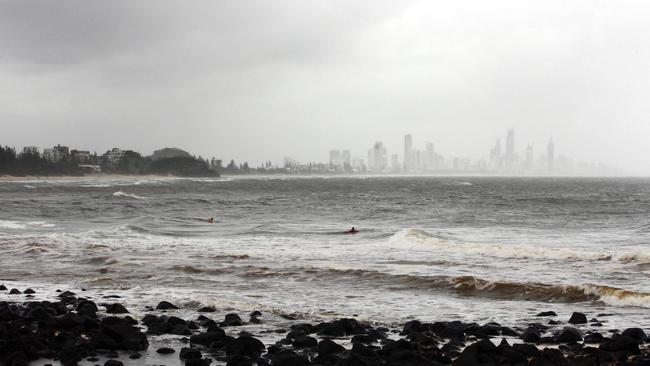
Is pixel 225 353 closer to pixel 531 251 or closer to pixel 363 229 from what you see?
pixel 531 251

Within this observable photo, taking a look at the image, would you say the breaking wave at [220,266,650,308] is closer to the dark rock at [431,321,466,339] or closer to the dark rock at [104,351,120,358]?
the dark rock at [431,321,466,339]

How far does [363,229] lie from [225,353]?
28032mm

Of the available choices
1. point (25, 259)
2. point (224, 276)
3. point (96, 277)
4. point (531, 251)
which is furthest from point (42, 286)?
point (531, 251)

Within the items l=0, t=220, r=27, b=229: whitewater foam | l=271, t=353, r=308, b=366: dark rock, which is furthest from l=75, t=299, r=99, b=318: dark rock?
l=0, t=220, r=27, b=229: whitewater foam

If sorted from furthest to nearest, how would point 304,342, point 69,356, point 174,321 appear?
1. point 174,321
2. point 304,342
3. point 69,356

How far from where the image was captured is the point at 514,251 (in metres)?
25.1

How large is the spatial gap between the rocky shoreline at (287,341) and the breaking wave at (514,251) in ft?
34.3

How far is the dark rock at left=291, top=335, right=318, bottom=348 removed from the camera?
34.5 ft

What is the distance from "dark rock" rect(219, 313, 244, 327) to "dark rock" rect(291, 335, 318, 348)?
2189 millimetres

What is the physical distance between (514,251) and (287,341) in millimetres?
16647

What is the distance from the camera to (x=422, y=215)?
51312mm

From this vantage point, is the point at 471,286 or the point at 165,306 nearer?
the point at 165,306

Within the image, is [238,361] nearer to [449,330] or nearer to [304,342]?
[304,342]

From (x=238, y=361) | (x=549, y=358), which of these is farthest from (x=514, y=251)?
(x=238, y=361)
